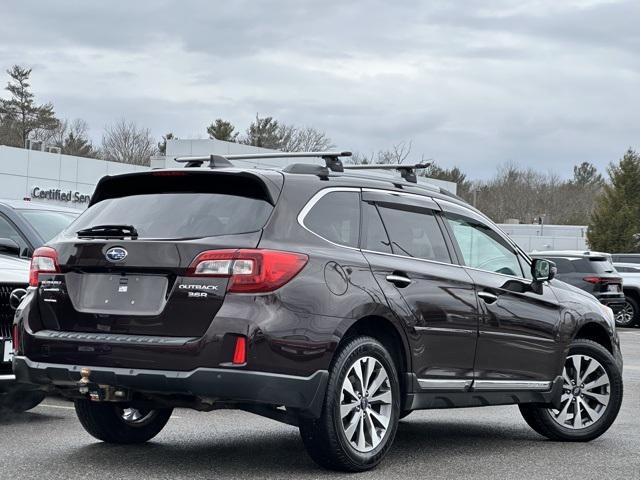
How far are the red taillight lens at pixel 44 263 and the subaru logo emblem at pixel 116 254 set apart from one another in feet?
1.32

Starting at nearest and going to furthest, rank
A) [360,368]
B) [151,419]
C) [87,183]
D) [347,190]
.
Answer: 1. [360,368]
2. [347,190]
3. [151,419]
4. [87,183]

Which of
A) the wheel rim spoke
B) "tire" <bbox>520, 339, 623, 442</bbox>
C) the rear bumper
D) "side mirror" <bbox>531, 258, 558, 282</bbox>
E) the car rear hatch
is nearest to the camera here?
the rear bumper

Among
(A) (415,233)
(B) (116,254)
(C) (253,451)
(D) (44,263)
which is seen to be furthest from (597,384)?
(D) (44,263)

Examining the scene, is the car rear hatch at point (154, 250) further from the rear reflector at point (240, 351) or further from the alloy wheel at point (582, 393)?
the alloy wheel at point (582, 393)

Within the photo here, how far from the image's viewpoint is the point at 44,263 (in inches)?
263

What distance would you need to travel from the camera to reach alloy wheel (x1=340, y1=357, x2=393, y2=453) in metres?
6.44

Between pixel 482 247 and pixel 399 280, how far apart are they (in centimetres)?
134

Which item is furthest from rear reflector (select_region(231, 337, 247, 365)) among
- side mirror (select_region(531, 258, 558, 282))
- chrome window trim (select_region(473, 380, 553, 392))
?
side mirror (select_region(531, 258, 558, 282))

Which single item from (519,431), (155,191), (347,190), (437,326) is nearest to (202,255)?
(155,191)

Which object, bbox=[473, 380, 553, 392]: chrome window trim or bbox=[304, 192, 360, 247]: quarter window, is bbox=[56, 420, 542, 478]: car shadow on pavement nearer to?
bbox=[473, 380, 553, 392]: chrome window trim

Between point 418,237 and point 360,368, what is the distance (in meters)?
1.18

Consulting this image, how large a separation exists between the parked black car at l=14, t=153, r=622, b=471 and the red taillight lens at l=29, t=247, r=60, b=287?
0.5 inches

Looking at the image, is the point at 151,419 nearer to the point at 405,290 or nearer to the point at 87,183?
the point at 405,290

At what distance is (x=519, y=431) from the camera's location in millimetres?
8945
